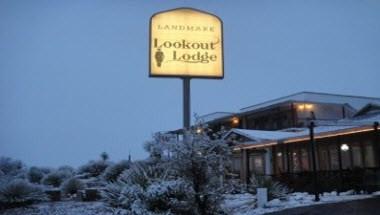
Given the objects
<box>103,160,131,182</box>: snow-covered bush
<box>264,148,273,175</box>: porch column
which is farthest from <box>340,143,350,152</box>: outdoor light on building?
<box>103,160,131,182</box>: snow-covered bush

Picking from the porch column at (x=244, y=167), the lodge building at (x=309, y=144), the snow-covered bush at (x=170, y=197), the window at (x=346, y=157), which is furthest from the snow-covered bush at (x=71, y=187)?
the snow-covered bush at (x=170, y=197)

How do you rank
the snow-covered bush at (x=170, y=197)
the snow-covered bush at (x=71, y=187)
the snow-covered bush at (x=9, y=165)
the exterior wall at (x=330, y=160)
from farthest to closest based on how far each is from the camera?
the snow-covered bush at (x=9, y=165) → the snow-covered bush at (x=71, y=187) → the exterior wall at (x=330, y=160) → the snow-covered bush at (x=170, y=197)

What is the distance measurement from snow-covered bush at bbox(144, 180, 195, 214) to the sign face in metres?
4.29

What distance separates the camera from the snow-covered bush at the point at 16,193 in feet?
62.7

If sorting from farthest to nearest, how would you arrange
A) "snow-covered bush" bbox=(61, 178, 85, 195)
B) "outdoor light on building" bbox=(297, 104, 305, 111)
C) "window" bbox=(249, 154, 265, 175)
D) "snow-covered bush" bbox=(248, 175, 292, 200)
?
"outdoor light on building" bbox=(297, 104, 305, 111)
"window" bbox=(249, 154, 265, 175)
"snow-covered bush" bbox=(61, 178, 85, 195)
"snow-covered bush" bbox=(248, 175, 292, 200)

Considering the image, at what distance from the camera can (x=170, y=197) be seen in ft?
34.7

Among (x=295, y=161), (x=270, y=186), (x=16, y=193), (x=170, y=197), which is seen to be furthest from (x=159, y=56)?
(x=295, y=161)

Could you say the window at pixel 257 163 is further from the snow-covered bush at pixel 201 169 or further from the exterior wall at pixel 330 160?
the snow-covered bush at pixel 201 169

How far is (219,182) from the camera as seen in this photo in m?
11.1

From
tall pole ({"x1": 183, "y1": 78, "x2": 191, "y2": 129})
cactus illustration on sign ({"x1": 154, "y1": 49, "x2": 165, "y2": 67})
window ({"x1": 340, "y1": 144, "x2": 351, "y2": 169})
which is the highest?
cactus illustration on sign ({"x1": 154, "y1": 49, "x2": 165, "y2": 67})

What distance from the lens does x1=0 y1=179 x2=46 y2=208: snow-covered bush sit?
1911 cm

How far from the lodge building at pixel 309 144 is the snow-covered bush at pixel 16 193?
859cm

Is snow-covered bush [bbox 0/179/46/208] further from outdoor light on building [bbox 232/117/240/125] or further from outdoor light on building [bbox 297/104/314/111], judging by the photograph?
outdoor light on building [bbox 232/117/240/125]

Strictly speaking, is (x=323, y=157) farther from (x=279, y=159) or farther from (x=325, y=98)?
(x=325, y=98)
